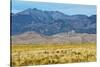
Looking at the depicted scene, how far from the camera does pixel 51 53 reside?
2.34 metres

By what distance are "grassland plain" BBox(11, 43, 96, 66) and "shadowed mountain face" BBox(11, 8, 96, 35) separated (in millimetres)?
158

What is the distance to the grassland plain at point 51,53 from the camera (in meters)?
2.22

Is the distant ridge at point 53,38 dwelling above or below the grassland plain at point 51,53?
above

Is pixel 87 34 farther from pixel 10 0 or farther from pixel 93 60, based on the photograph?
pixel 10 0

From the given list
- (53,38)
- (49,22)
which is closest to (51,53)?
(53,38)

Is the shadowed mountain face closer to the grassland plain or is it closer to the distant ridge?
the distant ridge

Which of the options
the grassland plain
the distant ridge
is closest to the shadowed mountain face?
the distant ridge

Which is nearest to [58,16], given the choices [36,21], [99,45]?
[36,21]

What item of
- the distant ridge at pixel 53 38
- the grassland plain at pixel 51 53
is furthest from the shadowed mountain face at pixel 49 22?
the grassland plain at pixel 51 53

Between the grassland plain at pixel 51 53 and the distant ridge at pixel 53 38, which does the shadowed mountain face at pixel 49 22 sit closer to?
the distant ridge at pixel 53 38

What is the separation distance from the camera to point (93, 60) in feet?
8.20

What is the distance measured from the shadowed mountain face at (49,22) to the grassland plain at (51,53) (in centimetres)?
16

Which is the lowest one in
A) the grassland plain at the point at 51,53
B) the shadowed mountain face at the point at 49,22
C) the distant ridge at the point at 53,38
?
the grassland plain at the point at 51,53

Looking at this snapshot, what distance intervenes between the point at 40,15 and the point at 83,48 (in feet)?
2.10
